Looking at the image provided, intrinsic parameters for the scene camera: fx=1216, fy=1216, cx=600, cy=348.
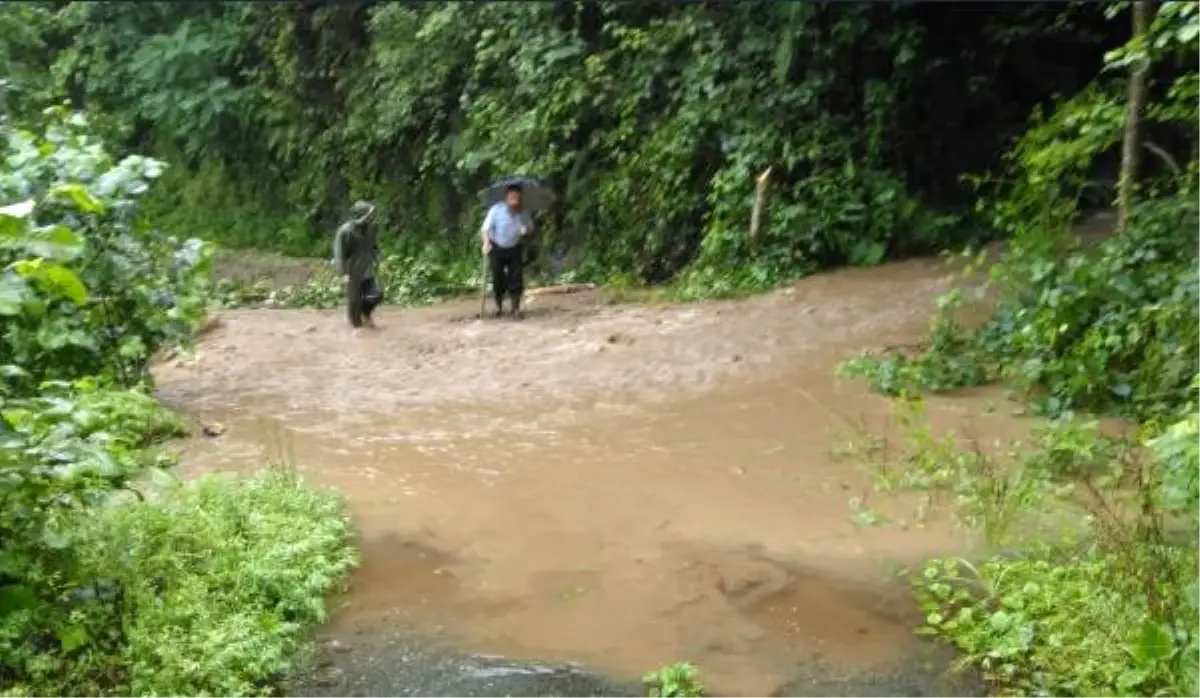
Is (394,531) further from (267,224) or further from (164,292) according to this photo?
(267,224)

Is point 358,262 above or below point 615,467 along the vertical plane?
above

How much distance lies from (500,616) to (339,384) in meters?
5.57

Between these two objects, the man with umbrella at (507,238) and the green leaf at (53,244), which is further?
the man with umbrella at (507,238)

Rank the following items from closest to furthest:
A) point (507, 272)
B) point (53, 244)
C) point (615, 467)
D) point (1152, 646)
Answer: point (1152, 646) < point (53, 244) < point (615, 467) < point (507, 272)

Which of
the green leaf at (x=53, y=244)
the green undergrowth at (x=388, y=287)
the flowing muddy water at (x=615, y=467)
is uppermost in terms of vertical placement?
the green leaf at (x=53, y=244)

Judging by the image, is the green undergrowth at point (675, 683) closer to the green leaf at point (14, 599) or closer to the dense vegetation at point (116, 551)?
the dense vegetation at point (116, 551)

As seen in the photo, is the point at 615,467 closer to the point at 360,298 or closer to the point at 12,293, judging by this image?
the point at 12,293

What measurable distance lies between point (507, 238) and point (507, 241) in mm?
34

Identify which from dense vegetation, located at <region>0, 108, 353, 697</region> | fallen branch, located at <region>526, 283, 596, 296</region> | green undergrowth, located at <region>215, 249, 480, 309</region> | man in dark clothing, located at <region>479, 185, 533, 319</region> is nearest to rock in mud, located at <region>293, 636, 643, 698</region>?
dense vegetation, located at <region>0, 108, 353, 697</region>

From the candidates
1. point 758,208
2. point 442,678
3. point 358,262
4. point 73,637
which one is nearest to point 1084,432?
point 442,678

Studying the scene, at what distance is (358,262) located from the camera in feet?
44.7

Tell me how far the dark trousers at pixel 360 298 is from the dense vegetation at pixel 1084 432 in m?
6.62

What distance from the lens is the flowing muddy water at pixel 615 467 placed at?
17.5 feet

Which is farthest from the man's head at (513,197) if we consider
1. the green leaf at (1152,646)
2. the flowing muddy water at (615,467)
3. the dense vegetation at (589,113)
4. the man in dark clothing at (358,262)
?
the green leaf at (1152,646)
